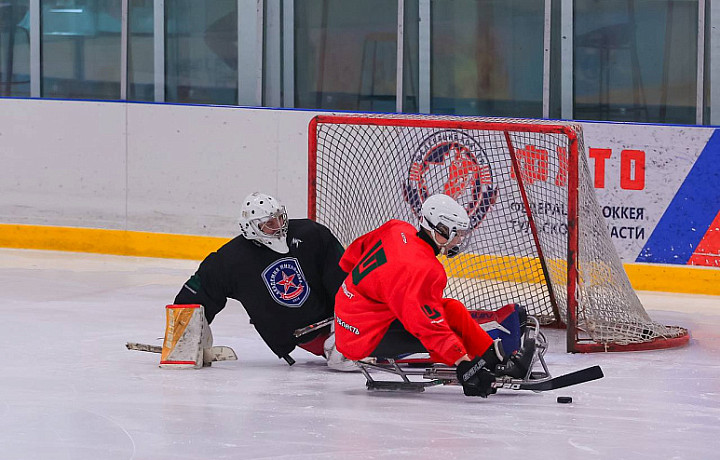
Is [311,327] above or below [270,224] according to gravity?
below

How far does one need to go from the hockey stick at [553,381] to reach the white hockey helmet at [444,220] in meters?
0.57

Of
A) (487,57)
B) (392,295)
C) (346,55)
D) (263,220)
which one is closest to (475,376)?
(392,295)

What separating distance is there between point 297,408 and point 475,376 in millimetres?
704

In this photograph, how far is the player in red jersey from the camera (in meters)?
4.61

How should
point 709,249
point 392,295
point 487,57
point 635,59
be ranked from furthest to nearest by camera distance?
point 487,57 < point 635,59 < point 709,249 < point 392,295

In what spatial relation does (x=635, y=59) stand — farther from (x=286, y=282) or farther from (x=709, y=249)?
(x=286, y=282)

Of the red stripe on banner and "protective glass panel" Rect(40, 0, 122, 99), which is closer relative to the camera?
the red stripe on banner

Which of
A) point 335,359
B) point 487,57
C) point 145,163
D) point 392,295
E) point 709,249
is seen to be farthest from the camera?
point 487,57

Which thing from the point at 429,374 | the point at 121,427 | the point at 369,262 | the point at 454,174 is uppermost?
the point at 454,174

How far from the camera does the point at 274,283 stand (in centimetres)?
541

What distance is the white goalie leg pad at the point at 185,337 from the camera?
5.36 metres

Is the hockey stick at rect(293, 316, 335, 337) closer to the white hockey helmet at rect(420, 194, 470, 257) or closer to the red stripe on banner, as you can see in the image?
the white hockey helmet at rect(420, 194, 470, 257)

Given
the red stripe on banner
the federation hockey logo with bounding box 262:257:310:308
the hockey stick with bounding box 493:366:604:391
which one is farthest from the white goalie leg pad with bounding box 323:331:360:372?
the red stripe on banner

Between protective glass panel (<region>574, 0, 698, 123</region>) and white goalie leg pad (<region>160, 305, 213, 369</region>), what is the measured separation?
4390 millimetres
